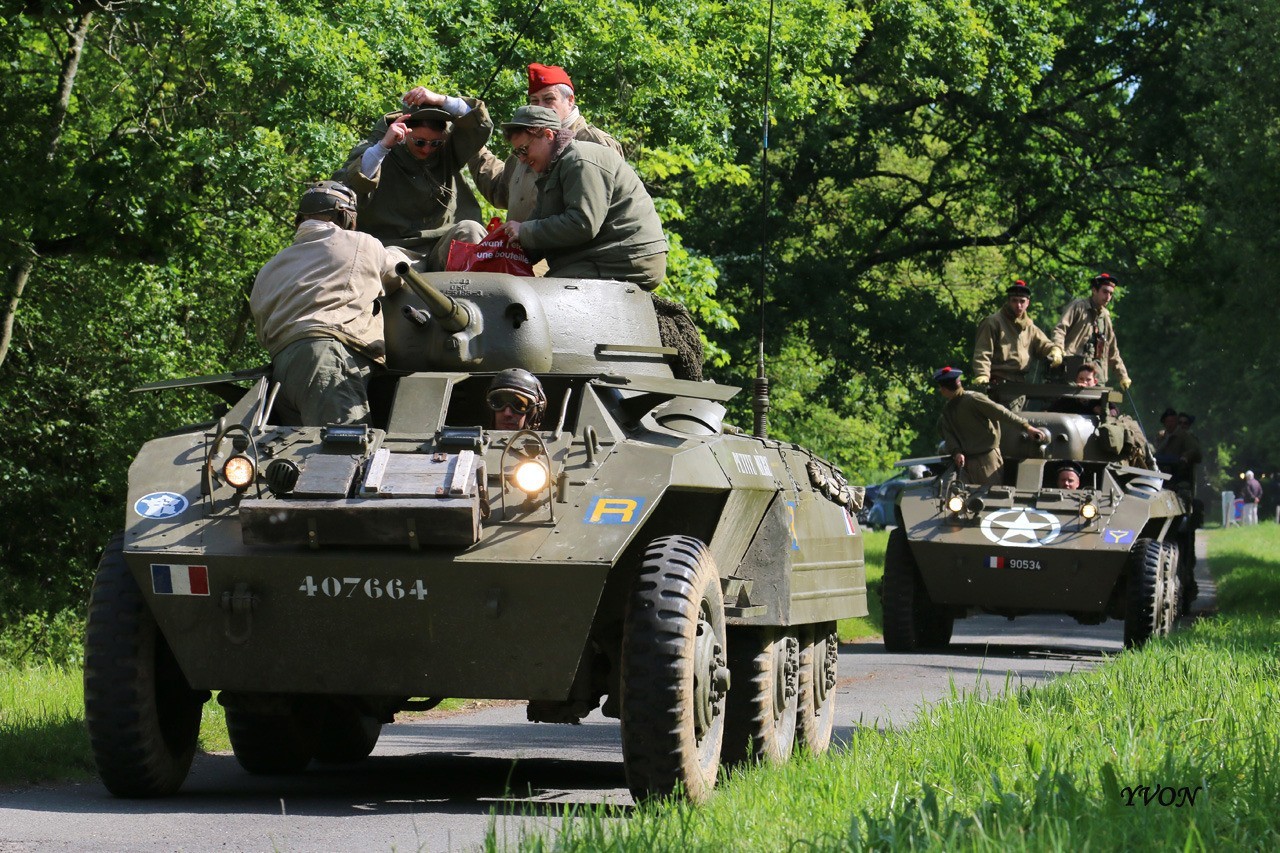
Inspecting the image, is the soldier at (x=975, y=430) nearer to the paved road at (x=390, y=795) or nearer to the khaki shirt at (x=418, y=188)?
the paved road at (x=390, y=795)

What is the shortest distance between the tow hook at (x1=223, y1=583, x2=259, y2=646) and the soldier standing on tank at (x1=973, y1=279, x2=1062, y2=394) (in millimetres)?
11335

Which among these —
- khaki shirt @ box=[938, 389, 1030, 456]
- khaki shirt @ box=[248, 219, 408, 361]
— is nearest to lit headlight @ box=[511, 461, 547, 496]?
khaki shirt @ box=[248, 219, 408, 361]

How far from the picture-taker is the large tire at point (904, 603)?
16297 millimetres

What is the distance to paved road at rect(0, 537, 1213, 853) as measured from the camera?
6.35m

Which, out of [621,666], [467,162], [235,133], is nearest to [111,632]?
[621,666]

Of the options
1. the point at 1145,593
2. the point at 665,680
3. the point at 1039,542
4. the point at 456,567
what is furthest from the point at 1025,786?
the point at 1145,593

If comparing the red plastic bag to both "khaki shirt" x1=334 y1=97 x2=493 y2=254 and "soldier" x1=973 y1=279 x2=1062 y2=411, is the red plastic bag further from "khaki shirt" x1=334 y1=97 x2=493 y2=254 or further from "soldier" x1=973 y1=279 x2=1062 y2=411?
"soldier" x1=973 y1=279 x2=1062 y2=411

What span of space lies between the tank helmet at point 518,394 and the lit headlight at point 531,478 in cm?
61

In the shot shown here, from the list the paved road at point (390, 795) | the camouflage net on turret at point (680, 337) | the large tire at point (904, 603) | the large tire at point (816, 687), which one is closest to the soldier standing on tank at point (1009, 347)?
the large tire at point (904, 603)

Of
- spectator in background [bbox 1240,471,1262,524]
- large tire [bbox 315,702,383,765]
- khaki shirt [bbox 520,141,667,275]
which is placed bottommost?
spectator in background [bbox 1240,471,1262,524]

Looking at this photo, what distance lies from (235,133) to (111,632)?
387 inches

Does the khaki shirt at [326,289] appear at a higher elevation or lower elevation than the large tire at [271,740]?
higher

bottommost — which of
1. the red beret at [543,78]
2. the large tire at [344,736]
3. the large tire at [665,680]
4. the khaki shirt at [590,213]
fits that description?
the large tire at [344,736]

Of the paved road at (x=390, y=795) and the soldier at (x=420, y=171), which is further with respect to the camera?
the soldier at (x=420, y=171)
